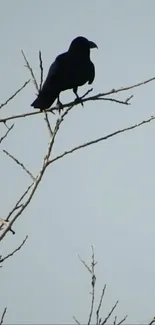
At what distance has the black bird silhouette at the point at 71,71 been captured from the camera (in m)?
5.04

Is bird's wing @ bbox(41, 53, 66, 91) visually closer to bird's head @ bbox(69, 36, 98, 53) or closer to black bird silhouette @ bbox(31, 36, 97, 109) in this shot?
black bird silhouette @ bbox(31, 36, 97, 109)

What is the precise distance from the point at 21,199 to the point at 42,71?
97cm

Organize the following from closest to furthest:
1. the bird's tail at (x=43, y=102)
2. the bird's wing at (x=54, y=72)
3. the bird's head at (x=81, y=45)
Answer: the bird's tail at (x=43, y=102), the bird's wing at (x=54, y=72), the bird's head at (x=81, y=45)

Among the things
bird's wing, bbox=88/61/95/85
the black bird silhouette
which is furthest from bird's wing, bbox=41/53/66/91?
bird's wing, bbox=88/61/95/85

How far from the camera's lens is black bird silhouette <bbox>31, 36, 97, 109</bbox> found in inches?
198

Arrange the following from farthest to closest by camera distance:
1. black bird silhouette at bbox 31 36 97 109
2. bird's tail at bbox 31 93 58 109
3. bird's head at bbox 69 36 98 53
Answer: bird's head at bbox 69 36 98 53 → black bird silhouette at bbox 31 36 97 109 → bird's tail at bbox 31 93 58 109

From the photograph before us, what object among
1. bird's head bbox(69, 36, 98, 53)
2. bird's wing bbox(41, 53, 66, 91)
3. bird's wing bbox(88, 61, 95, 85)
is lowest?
bird's wing bbox(41, 53, 66, 91)

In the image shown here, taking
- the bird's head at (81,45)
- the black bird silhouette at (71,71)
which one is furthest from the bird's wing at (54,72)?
the bird's head at (81,45)

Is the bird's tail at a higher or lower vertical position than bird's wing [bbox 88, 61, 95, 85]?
lower

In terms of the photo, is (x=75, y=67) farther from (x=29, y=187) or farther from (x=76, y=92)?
(x=29, y=187)

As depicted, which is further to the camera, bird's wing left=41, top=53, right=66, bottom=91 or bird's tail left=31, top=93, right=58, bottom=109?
bird's wing left=41, top=53, right=66, bottom=91

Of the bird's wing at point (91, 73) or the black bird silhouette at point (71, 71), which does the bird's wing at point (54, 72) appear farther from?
the bird's wing at point (91, 73)

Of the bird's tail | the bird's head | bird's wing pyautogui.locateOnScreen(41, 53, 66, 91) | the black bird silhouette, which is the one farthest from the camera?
the bird's head

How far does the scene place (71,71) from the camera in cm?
564
